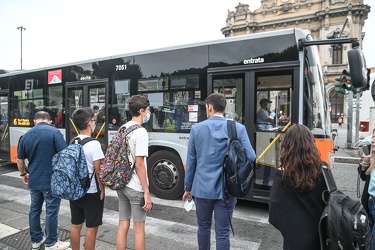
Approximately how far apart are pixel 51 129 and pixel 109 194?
302cm

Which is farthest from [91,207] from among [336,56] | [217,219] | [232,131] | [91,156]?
[336,56]

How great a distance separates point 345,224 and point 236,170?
1.04m

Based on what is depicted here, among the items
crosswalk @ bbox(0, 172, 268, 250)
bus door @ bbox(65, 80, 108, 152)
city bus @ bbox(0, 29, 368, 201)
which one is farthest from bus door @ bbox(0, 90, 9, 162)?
crosswalk @ bbox(0, 172, 268, 250)

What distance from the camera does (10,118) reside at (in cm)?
880

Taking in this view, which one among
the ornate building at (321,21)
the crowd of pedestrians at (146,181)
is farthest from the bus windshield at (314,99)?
the ornate building at (321,21)

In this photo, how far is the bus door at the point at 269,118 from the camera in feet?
15.1

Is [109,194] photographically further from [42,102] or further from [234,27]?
[234,27]

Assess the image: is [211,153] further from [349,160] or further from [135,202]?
[349,160]

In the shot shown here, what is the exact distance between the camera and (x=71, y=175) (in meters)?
2.76

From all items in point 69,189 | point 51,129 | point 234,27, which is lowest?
point 69,189

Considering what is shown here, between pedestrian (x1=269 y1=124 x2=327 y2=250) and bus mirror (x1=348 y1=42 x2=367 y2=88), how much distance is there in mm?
2446

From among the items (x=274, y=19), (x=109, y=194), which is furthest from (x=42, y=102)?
(x=274, y=19)

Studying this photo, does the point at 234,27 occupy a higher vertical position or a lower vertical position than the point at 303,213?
higher

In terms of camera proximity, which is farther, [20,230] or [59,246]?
[20,230]
